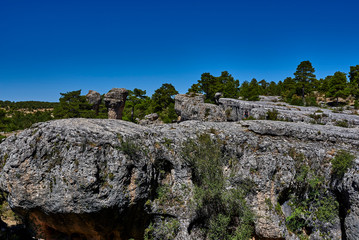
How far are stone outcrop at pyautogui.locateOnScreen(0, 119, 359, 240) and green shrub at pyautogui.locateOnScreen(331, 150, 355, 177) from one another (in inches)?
9.8

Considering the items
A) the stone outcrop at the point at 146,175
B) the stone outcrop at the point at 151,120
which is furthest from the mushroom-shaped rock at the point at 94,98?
the stone outcrop at the point at 146,175

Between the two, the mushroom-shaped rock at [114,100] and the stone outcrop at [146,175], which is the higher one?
the mushroom-shaped rock at [114,100]

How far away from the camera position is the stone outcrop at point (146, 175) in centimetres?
912

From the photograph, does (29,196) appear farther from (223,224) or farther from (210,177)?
(223,224)

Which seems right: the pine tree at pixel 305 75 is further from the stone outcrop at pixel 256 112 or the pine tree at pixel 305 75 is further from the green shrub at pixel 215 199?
the green shrub at pixel 215 199

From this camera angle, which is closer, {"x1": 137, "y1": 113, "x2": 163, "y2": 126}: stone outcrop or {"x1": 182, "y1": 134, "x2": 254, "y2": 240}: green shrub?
{"x1": 182, "y1": 134, "x2": 254, "y2": 240}: green shrub

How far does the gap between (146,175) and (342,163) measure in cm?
1315

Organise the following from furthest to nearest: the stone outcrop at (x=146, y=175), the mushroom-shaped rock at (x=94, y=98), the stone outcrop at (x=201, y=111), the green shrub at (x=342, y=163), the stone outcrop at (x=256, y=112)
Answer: the mushroom-shaped rock at (x=94, y=98) → the stone outcrop at (x=201, y=111) → the stone outcrop at (x=256, y=112) → the green shrub at (x=342, y=163) → the stone outcrop at (x=146, y=175)

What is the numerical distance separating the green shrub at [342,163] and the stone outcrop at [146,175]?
0.81 feet

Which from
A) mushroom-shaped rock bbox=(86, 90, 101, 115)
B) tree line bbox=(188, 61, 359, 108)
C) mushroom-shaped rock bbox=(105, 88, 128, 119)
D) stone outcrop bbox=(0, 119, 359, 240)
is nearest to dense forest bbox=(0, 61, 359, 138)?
tree line bbox=(188, 61, 359, 108)

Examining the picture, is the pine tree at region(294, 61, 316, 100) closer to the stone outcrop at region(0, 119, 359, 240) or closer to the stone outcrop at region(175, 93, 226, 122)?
the stone outcrop at region(175, 93, 226, 122)

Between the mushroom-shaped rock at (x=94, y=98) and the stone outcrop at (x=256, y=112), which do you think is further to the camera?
the mushroom-shaped rock at (x=94, y=98)

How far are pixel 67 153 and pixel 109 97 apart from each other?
109 ft

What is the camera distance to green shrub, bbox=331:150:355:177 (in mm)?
12656
